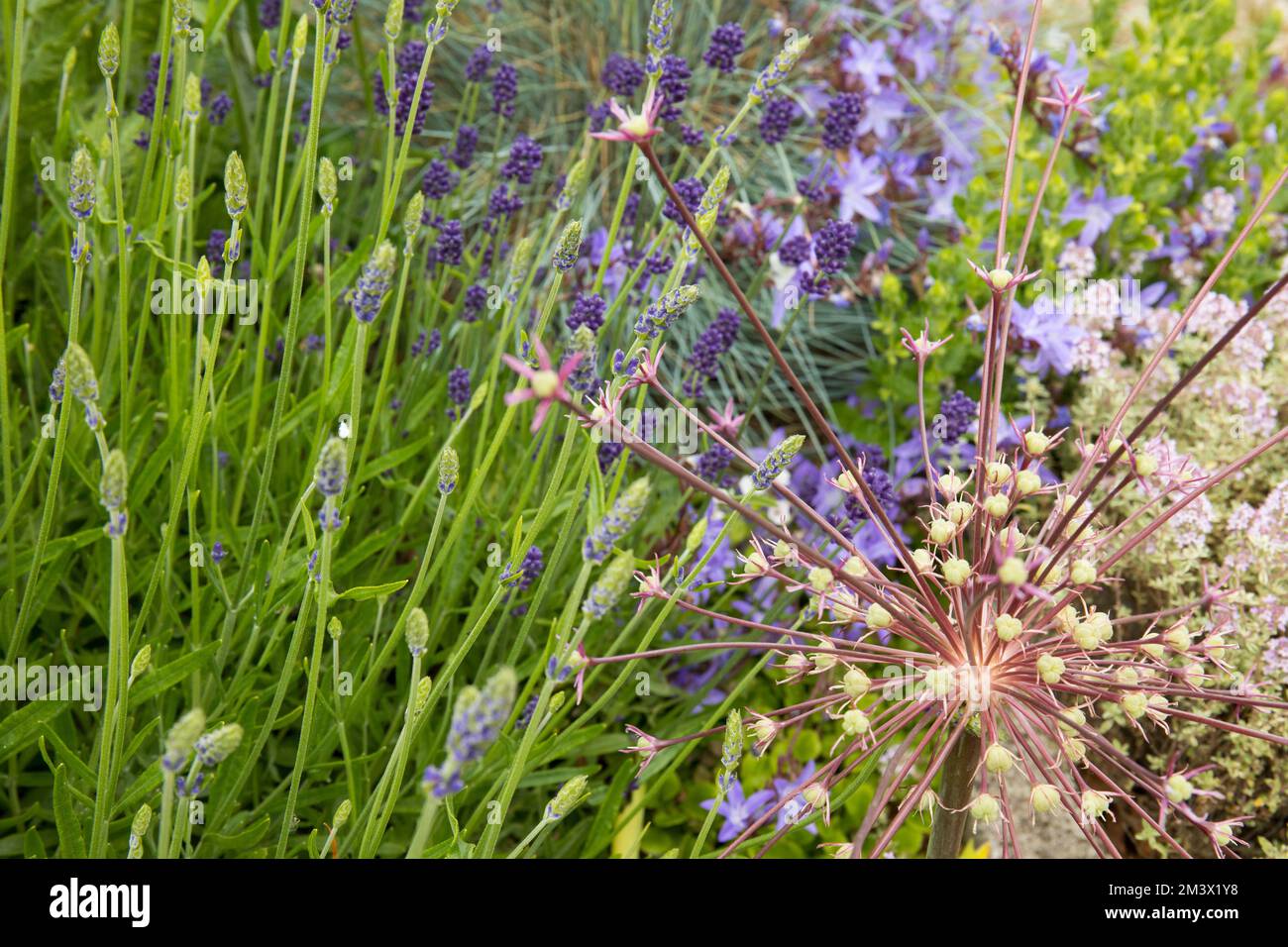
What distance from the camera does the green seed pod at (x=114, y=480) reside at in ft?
3.01

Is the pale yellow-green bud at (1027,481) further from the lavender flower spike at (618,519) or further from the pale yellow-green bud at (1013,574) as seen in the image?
the lavender flower spike at (618,519)

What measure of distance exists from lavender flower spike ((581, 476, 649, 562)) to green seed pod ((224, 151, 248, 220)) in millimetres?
680

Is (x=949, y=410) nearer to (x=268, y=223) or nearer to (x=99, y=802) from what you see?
(x=99, y=802)

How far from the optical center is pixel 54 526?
1.89m

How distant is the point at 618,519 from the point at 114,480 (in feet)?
1.38

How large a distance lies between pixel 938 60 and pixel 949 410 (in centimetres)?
230

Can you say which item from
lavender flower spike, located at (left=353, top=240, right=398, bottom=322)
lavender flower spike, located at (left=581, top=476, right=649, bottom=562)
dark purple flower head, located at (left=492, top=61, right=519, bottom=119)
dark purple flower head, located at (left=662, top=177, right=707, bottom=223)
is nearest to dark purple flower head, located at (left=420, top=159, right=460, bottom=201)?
dark purple flower head, located at (left=492, top=61, right=519, bottom=119)

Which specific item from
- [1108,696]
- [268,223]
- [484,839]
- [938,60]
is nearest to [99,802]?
[484,839]

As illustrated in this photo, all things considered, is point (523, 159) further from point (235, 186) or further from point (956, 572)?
point (956, 572)

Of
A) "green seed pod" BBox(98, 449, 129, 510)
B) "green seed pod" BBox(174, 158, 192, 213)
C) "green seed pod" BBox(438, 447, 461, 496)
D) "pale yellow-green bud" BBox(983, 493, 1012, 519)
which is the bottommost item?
"green seed pod" BBox(438, 447, 461, 496)

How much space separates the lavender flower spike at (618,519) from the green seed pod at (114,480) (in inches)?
16.0

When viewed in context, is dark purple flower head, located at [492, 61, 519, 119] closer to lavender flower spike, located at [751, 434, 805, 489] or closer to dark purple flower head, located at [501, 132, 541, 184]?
dark purple flower head, located at [501, 132, 541, 184]

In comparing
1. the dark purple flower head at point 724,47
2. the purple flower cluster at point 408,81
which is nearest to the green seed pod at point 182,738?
the purple flower cluster at point 408,81

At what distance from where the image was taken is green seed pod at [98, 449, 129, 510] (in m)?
0.92
